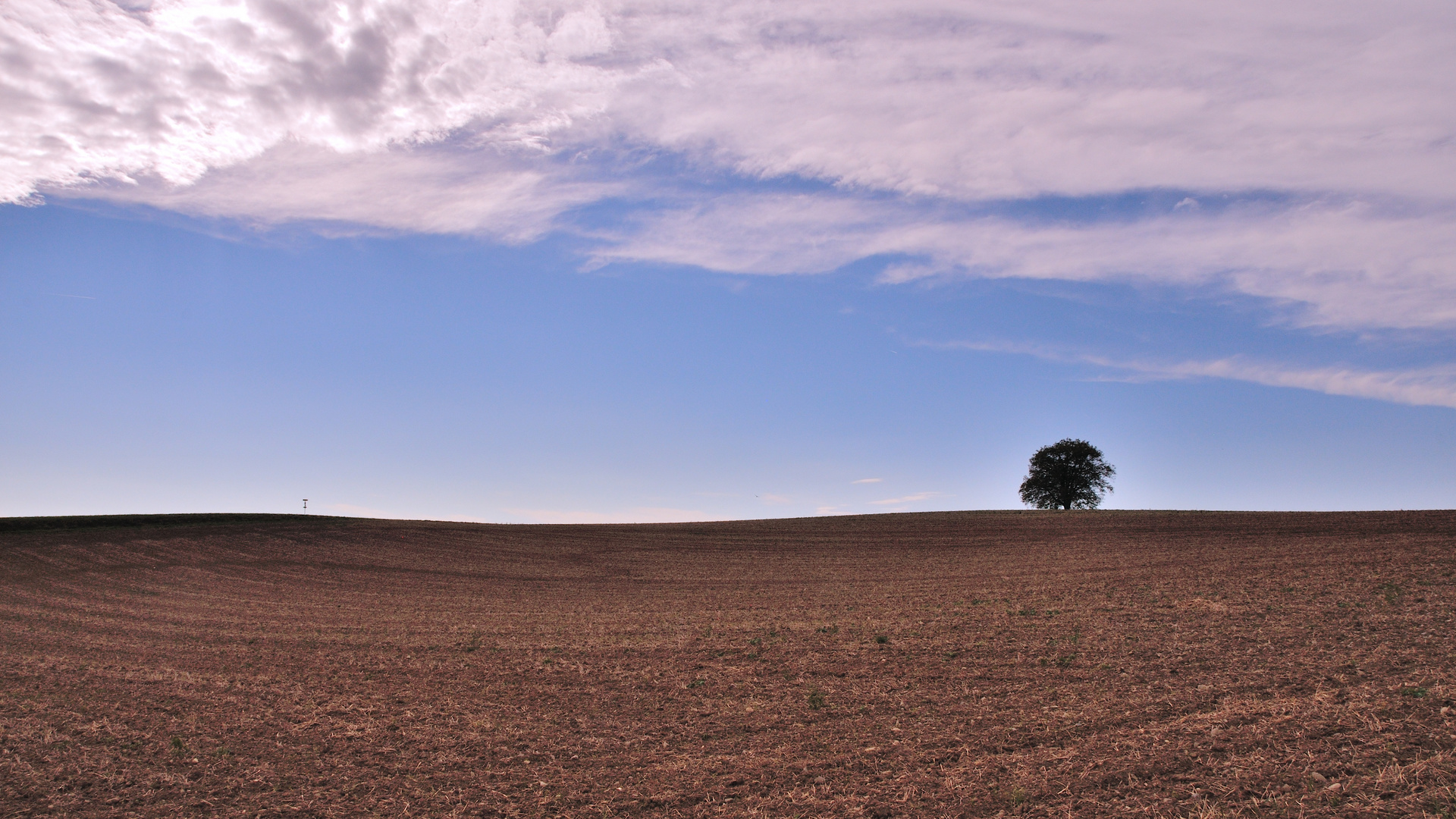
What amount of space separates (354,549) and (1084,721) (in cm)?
3571

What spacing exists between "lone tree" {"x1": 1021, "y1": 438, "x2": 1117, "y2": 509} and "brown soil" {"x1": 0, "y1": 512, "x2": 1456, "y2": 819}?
35.0 meters

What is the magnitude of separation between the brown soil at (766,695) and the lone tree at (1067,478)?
35.0 m

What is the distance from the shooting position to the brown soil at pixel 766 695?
7.78 meters

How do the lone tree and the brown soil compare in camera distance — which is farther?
the lone tree

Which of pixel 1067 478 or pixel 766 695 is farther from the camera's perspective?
pixel 1067 478

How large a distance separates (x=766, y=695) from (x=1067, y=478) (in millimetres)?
56873

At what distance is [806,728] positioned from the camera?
9953mm

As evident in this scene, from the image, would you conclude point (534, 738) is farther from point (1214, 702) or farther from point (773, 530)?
point (773, 530)

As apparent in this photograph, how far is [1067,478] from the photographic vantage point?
2413 inches

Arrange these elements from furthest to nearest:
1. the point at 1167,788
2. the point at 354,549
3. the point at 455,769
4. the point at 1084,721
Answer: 1. the point at 354,549
2. the point at 1084,721
3. the point at 455,769
4. the point at 1167,788

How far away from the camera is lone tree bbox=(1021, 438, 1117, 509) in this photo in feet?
199

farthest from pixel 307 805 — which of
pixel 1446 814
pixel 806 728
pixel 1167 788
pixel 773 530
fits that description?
pixel 773 530

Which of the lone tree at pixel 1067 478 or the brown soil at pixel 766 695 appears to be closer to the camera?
the brown soil at pixel 766 695

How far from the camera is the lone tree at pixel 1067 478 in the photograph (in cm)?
6062
